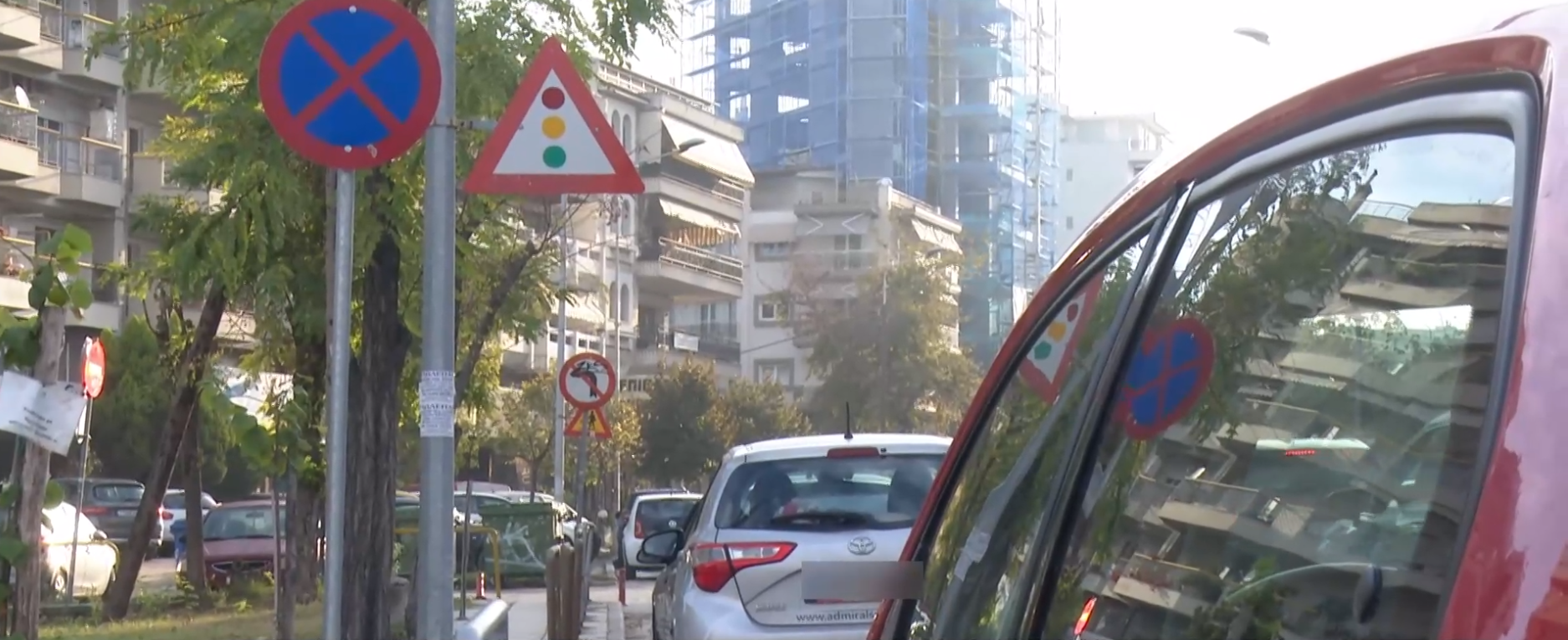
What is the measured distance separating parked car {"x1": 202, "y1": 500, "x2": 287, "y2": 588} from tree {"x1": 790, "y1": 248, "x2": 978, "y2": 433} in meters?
25.1

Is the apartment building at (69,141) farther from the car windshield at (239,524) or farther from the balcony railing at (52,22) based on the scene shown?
the car windshield at (239,524)

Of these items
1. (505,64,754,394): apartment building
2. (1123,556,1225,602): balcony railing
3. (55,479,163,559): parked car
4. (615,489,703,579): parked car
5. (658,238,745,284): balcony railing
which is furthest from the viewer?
(658,238,745,284): balcony railing

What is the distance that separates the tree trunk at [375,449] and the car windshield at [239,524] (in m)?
16.7

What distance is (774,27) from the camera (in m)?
77.2

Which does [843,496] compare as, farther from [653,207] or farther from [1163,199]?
[653,207]

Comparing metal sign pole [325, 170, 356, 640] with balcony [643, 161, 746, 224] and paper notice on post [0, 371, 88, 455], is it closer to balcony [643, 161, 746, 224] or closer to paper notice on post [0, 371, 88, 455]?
paper notice on post [0, 371, 88, 455]

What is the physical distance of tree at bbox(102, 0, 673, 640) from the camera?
10.8 m

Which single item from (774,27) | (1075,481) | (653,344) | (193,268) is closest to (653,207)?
(653,344)

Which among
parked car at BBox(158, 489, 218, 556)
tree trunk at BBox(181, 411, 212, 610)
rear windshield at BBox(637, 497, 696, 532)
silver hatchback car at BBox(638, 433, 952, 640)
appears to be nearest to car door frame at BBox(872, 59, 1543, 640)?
silver hatchback car at BBox(638, 433, 952, 640)

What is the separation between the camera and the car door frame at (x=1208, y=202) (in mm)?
1450

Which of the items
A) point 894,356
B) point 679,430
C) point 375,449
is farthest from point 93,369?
point 679,430

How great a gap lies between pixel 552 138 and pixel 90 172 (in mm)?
37452

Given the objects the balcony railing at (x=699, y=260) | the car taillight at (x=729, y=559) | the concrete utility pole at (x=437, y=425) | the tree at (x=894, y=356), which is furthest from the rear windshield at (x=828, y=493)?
the balcony railing at (x=699, y=260)

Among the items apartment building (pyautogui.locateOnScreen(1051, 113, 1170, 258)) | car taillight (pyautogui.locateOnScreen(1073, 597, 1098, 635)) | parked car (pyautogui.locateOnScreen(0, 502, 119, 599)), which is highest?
apartment building (pyautogui.locateOnScreen(1051, 113, 1170, 258))
